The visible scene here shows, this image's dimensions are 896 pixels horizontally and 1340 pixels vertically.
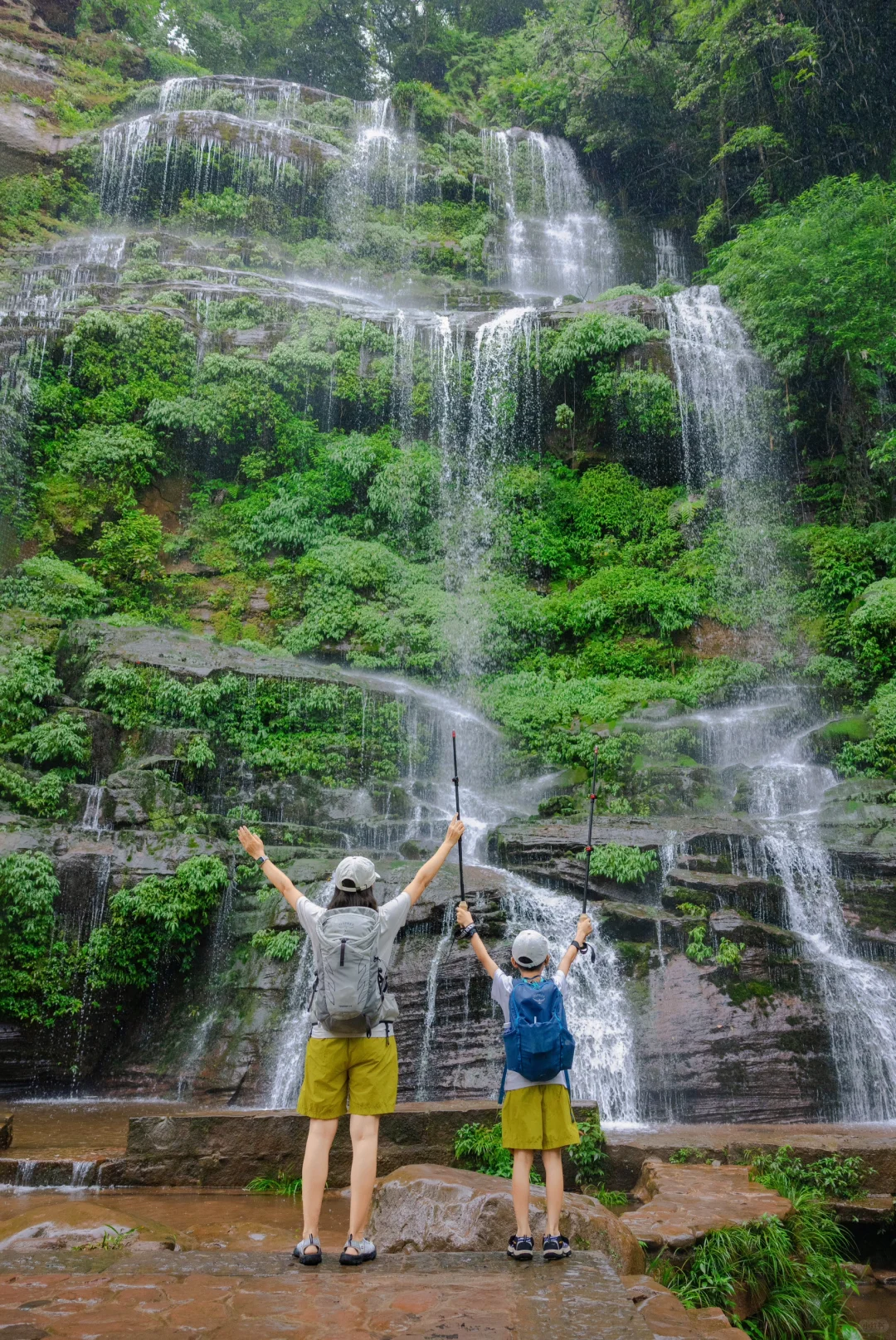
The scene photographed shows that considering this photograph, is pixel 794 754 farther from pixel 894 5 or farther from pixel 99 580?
pixel 894 5

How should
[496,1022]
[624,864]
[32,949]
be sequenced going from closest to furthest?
1. [496,1022]
2. [32,949]
3. [624,864]

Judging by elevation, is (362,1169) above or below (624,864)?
below

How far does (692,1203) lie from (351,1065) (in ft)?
8.87

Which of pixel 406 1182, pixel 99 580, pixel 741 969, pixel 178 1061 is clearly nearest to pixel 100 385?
pixel 99 580

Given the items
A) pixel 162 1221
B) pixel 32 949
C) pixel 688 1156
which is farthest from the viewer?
pixel 32 949

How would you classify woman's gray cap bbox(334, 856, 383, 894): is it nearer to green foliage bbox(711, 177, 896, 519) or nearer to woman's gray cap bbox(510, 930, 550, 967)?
woman's gray cap bbox(510, 930, 550, 967)

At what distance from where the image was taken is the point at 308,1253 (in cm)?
335

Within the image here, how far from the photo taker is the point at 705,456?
19.5m

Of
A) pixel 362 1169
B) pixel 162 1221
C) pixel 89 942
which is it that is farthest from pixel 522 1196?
pixel 89 942

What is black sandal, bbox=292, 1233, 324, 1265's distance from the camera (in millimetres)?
3350

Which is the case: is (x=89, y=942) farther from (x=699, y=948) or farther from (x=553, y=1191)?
(x=553, y=1191)

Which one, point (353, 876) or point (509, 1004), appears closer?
point (353, 876)

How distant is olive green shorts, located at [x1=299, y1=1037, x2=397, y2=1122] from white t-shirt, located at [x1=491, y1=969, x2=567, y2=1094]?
1.99 ft

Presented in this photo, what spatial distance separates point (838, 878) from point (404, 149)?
26.8 m
